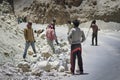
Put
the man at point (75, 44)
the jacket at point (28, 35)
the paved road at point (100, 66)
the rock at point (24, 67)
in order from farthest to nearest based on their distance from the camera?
the jacket at point (28, 35)
the rock at point (24, 67)
the man at point (75, 44)
the paved road at point (100, 66)

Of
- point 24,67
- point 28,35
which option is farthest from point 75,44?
point 28,35

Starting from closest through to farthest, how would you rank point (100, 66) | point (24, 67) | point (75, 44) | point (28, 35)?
point (75, 44) → point (24, 67) → point (100, 66) → point (28, 35)

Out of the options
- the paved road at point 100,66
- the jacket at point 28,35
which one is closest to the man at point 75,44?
the paved road at point 100,66

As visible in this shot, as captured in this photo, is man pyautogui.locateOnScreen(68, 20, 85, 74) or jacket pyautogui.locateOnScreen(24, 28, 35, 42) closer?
man pyautogui.locateOnScreen(68, 20, 85, 74)

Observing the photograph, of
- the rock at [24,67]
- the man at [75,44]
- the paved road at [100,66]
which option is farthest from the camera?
the rock at [24,67]

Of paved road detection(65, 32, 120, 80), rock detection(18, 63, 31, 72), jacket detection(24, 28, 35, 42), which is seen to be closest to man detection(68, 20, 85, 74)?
paved road detection(65, 32, 120, 80)

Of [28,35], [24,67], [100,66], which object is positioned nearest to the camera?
[24,67]

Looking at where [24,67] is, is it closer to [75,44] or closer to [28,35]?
[75,44]

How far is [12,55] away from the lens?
48.3 ft

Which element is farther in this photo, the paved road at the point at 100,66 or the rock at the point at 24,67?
the rock at the point at 24,67

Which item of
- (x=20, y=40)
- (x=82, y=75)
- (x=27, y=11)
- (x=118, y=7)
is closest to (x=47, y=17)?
(x=27, y=11)

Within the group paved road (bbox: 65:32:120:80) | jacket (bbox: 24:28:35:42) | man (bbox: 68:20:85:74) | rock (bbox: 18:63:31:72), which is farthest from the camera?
jacket (bbox: 24:28:35:42)

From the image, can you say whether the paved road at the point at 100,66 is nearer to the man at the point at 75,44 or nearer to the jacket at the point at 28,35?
the man at the point at 75,44

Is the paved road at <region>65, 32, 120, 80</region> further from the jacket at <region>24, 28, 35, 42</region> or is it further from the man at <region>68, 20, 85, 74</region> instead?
the jacket at <region>24, 28, 35, 42</region>
